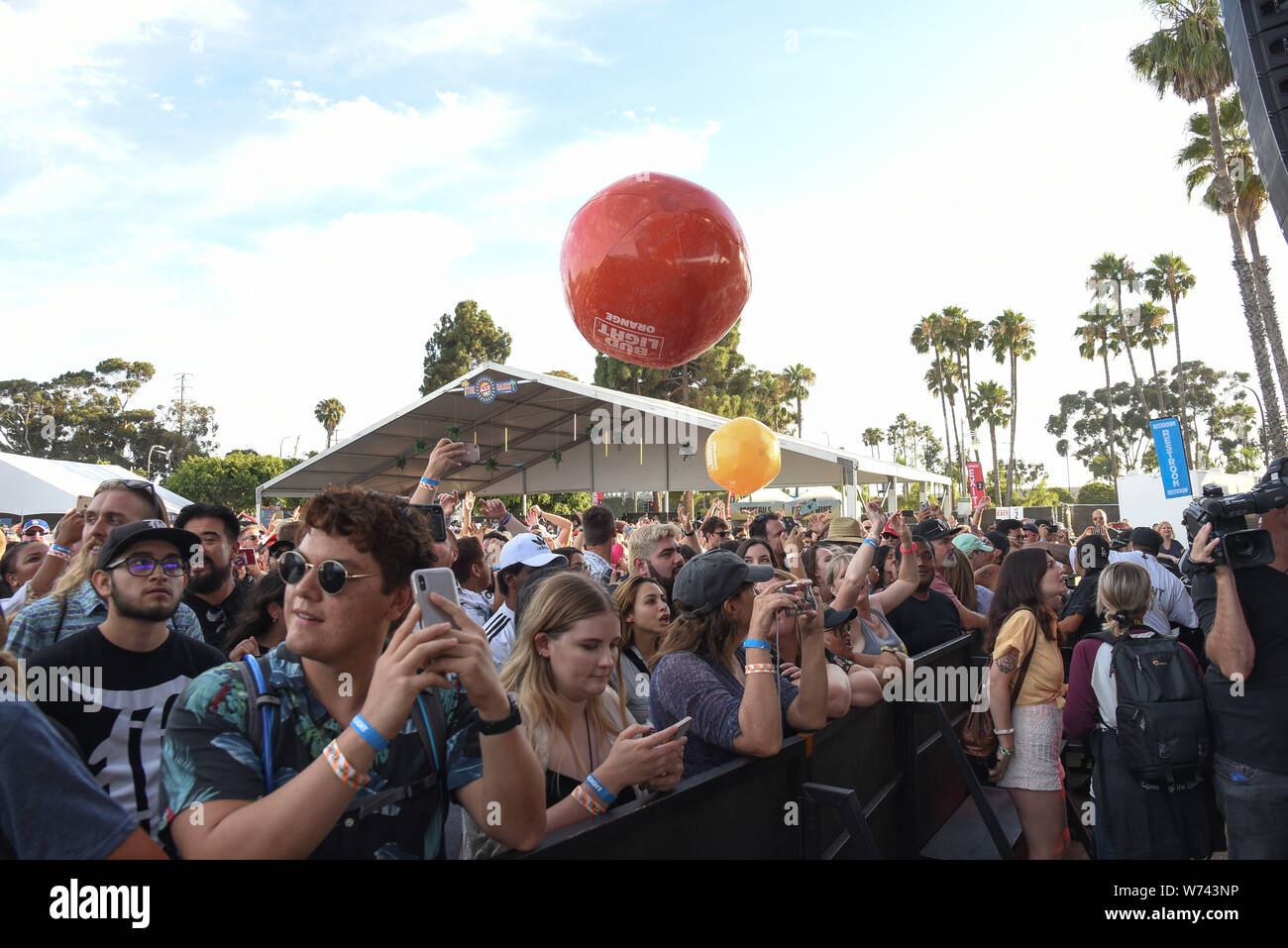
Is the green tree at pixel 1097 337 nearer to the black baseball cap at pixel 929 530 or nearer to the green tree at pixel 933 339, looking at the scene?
the green tree at pixel 933 339

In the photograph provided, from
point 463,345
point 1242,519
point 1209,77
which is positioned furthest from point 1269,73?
point 463,345

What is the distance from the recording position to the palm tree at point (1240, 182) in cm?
1911

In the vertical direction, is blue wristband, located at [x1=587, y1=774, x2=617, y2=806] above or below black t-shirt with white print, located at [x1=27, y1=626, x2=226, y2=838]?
below

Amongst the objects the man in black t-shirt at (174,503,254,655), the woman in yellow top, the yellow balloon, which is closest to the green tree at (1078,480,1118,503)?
the yellow balloon

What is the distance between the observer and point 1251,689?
3.04m

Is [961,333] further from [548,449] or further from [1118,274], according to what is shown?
[548,449]

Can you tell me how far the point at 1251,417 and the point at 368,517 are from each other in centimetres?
9243

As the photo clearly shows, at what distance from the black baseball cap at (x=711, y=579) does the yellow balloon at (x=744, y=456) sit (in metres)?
6.15

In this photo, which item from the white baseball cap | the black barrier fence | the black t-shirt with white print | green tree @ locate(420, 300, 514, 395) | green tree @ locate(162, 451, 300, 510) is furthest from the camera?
green tree @ locate(420, 300, 514, 395)

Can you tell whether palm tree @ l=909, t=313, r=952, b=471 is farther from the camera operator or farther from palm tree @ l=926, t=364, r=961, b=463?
the camera operator

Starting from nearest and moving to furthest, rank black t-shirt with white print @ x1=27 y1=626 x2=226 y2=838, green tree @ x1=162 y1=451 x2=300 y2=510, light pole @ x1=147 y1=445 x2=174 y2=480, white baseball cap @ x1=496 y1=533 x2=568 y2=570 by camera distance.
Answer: black t-shirt with white print @ x1=27 y1=626 x2=226 y2=838
white baseball cap @ x1=496 y1=533 x2=568 y2=570
green tree @ x1=162 y1=451 x2=300 y2=510
light pole @ x1=147 y1=445 x2=174 y2=480

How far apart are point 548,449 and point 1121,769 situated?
21.6 m

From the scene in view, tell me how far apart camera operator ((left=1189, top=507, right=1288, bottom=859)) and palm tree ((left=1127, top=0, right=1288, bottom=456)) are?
19789mm

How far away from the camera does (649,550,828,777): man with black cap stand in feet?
7.98
